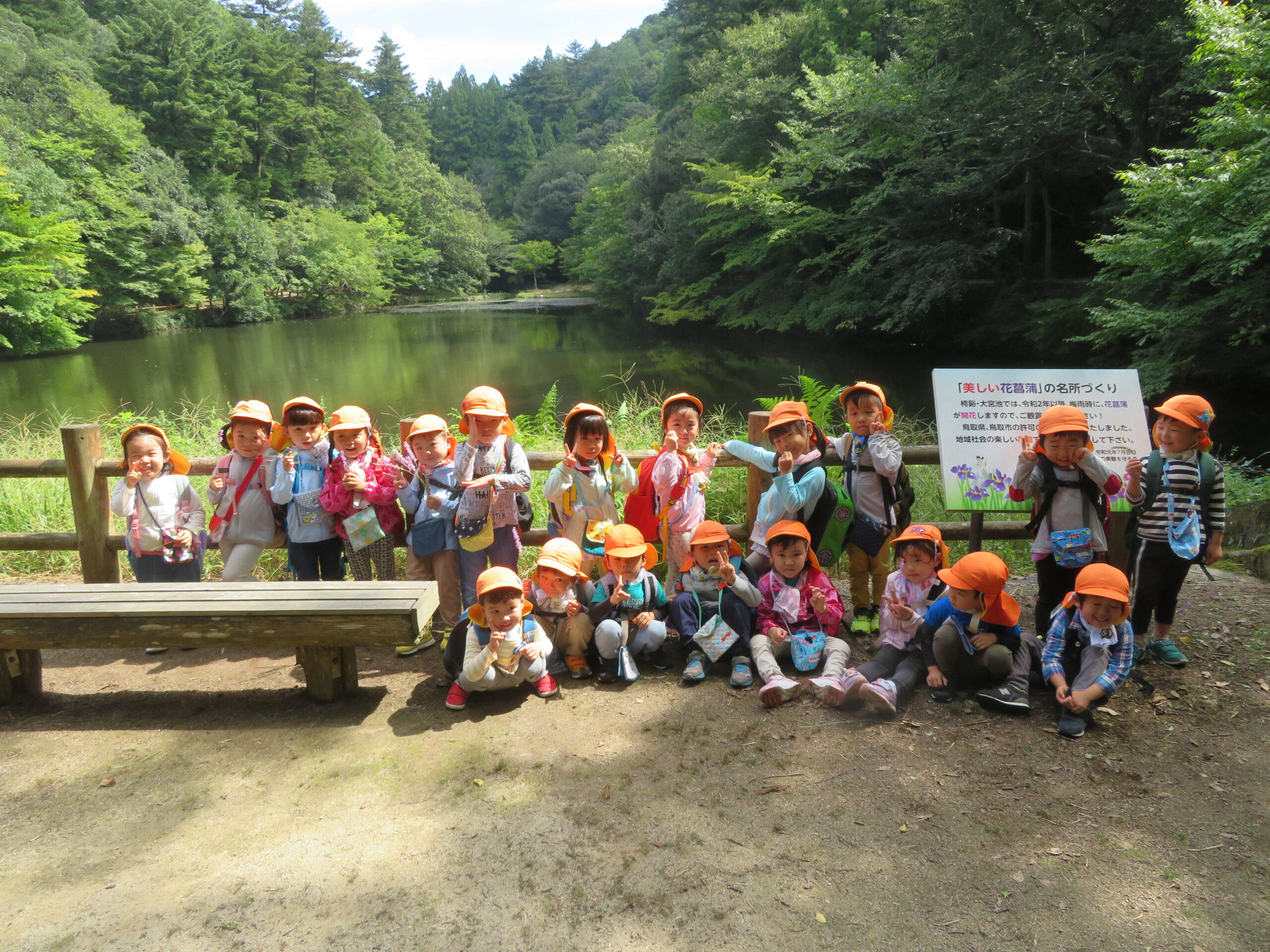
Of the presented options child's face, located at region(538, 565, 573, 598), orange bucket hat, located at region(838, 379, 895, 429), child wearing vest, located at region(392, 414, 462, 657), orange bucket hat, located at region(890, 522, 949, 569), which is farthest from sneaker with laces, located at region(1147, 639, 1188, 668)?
child wearing vest, located at region(392, 414, 462, 657)

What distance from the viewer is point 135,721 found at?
3.30m

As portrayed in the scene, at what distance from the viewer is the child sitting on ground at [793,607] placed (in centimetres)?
344

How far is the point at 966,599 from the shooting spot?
10.4 ft

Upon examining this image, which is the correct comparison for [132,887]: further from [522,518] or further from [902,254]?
[902,254]

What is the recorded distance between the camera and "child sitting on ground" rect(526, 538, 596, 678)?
11.2 feet

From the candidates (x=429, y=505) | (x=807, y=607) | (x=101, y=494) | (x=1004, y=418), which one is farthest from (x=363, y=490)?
(x=1004, y=418)

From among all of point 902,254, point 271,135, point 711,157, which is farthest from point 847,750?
point 271,135

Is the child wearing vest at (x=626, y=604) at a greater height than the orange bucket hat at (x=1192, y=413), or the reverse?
the orange bucket hat at (x=1192, y=413)

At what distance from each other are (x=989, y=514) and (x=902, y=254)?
12.6m

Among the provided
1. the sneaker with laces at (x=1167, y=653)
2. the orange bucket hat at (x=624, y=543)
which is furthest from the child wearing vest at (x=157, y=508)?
the sneaker with laces at (x=1167, y=653)

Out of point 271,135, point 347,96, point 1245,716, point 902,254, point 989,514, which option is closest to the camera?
point 1245,716

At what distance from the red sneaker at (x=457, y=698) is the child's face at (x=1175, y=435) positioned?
3151 mm

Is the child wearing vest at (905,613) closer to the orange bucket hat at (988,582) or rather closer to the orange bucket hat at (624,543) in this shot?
the orange bucket hat at (988,582)

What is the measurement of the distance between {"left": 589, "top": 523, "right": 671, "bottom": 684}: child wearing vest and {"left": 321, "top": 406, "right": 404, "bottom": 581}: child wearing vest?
107 cm
